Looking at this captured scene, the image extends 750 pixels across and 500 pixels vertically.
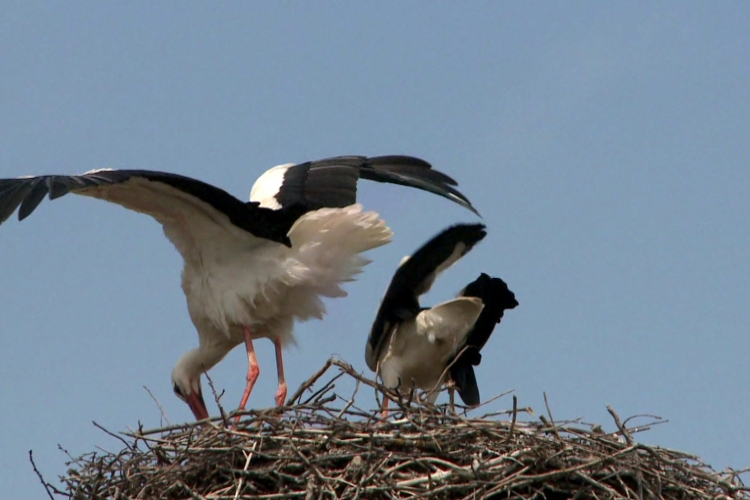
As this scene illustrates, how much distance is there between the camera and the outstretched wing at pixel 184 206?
8.47 metres

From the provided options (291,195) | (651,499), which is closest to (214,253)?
(291,195)

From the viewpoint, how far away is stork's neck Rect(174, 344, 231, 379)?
9.88 meters

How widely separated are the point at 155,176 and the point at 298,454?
1.99 meters

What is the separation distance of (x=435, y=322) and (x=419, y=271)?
13.2 inches

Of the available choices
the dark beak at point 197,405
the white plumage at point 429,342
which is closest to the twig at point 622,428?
the white plumage at point 429,342

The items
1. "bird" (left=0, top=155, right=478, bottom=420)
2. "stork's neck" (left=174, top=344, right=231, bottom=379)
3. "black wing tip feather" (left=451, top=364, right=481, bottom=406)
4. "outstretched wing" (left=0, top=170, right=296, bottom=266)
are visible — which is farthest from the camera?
"stork's neck" (left=174, top=344, right=231, bottom=379)

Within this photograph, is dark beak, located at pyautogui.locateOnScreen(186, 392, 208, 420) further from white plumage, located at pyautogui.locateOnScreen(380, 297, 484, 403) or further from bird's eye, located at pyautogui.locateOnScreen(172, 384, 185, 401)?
white plumage, located at pyautogui.locateOnScreen(380, 297, 484, 403)

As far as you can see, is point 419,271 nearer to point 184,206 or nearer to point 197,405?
point 184,206

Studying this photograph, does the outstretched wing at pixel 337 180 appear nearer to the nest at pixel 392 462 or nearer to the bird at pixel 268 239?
the bird at pixel 268 239

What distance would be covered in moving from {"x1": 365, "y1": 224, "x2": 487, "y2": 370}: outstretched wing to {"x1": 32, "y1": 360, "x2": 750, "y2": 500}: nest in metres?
1.77

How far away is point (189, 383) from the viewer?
32.9 ft

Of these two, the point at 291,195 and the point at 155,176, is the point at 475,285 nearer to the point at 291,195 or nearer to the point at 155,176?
the point at 291,195

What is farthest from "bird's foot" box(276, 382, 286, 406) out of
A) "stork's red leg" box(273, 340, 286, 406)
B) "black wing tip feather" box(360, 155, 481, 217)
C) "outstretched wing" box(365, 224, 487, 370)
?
"black wing tip feather" box(360, 155, 481, 217)

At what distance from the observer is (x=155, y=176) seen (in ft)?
28.2
